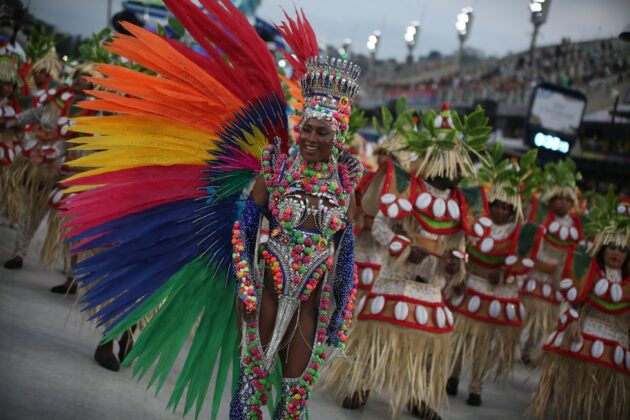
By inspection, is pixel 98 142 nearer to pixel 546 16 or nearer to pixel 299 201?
pixel 299 201

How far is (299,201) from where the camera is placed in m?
3.33

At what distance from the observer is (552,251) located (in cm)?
717

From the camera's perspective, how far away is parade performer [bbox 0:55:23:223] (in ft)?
22.2

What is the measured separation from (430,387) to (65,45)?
4.06 m

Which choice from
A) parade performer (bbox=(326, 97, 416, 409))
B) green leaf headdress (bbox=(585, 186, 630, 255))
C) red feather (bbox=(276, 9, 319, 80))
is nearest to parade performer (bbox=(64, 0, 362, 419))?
red feather (bbox=(276, 9, 319, 80))

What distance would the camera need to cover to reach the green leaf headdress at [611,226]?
5227mm

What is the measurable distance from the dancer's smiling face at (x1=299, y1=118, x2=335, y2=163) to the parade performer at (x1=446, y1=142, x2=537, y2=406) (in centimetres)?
269

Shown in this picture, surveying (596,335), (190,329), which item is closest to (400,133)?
(596,335)

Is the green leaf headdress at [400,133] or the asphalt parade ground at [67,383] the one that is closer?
the asphalt parade ground at [67,383]

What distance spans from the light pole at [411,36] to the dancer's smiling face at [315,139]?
540cm

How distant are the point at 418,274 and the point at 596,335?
148 cm

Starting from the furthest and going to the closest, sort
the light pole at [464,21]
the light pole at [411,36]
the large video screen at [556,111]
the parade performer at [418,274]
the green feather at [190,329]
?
the light pole at [411,36] < the large video screen at [556,111] < the light pole at [464,21] < the parade performer at [418,274] < the green feather at [190,329]

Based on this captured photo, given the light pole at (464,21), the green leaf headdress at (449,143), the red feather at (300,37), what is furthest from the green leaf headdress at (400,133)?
the red feather at (300,37)

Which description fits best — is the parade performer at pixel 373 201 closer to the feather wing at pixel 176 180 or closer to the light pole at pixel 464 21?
the light pole at pixel 464 21
